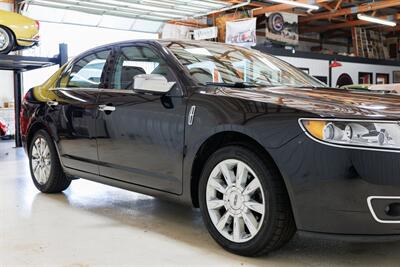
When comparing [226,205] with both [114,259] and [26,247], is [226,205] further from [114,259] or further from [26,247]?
[26,247]

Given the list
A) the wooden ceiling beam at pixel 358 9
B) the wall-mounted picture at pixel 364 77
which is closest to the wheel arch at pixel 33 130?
the wooden ceiling beam at pixel 358 9

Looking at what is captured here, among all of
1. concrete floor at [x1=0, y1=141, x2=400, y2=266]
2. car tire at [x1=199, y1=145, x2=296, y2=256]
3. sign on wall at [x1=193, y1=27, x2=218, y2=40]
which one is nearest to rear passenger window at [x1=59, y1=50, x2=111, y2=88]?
concrete floor at [x1=0, y1=141, x2=400, y2=266]

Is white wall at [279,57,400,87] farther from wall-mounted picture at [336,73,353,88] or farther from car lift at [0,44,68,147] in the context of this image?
car lift at [0,44,68,147]

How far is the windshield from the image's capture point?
3.07 meters

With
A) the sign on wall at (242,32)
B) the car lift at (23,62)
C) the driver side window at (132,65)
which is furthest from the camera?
the sign on wall at (242,32)

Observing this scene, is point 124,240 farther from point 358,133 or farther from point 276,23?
point 276,23

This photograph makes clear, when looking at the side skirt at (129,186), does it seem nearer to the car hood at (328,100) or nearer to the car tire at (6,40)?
the car hood at (328,100)

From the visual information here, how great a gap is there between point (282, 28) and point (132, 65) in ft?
42.6

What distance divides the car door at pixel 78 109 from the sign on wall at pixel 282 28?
39.0 ft

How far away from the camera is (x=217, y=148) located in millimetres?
2793

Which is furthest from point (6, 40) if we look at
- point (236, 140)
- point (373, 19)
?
point (373, 19)

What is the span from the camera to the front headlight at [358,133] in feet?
7.14

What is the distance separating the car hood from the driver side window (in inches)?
24.4

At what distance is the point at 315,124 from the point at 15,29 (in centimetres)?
678
